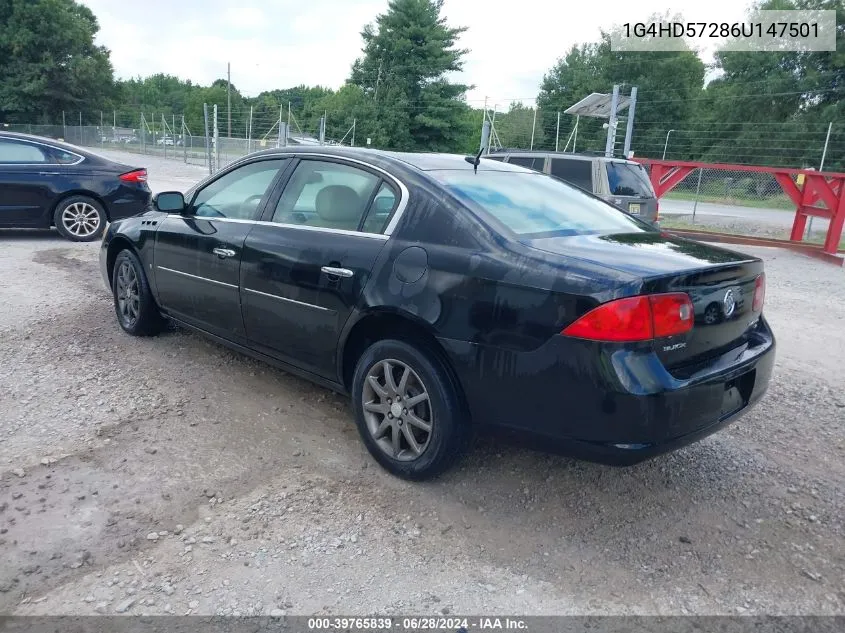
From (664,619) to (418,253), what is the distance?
5.97ft

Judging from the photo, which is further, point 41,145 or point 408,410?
point 41,145

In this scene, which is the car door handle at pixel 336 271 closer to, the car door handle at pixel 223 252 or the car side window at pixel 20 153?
the car door handle at pixel 223 252

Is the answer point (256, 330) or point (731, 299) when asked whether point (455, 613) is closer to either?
point (731, 299)

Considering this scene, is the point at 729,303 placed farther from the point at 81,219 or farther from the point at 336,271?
the point at 81,219

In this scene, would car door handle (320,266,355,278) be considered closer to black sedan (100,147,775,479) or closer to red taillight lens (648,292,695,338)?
black sedan (100,147,775,479)

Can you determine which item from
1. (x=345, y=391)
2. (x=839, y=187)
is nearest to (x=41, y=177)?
(x=345, y=391)

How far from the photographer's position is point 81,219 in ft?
31.0

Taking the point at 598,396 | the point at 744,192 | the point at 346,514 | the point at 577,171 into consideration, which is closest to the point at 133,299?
the point at 346,514

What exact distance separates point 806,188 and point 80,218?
12.3 metres

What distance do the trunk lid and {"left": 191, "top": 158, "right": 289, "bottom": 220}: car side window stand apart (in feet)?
6.31

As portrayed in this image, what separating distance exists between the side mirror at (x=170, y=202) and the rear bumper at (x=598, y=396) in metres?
2.58

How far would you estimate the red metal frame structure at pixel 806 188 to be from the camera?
11.5 metres

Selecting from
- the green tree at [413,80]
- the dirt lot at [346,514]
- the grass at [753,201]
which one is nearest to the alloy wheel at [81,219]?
the dirt lot at [346,514]

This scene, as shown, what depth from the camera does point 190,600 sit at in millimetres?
2539
